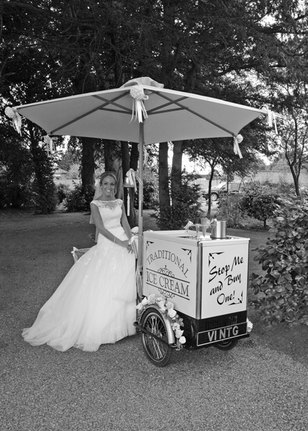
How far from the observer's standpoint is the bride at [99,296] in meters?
3.90

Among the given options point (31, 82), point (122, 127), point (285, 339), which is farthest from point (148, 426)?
point (31, 82)

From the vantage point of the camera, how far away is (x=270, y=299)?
4.26 m

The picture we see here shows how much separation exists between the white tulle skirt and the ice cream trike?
0.39 m

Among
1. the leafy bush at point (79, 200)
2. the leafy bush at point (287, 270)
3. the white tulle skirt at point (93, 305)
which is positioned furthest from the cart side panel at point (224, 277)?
the leafy bush at point (79, 200)

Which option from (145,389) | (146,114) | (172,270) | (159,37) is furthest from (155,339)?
(159,37)

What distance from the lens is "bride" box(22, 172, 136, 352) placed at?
12.8ft

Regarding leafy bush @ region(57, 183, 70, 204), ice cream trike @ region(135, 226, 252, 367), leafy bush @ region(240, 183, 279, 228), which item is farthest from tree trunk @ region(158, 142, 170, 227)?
leafy bush @ region(57, 183, 70, 204)

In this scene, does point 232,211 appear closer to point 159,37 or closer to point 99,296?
point 159,37

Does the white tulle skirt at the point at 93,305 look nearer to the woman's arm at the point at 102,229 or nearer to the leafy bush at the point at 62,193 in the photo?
the woman's arm at the point at 102,229

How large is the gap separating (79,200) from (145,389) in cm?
1705

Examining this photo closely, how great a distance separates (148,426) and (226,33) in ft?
21.6

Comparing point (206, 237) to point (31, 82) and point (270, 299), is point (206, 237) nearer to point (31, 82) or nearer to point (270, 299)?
point (270, 299)

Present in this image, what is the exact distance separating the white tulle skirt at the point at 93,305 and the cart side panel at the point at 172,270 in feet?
1.04

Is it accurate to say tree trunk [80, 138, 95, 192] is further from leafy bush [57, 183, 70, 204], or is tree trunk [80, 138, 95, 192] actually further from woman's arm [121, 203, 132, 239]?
woman's arm [121, 203, 132, 239]
